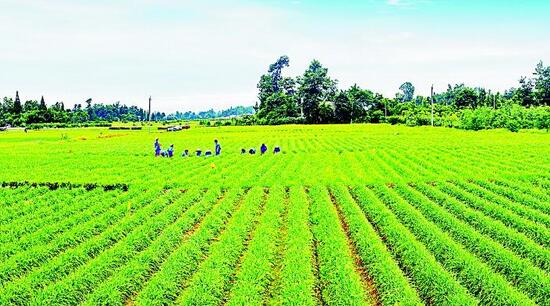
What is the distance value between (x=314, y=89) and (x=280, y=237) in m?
103

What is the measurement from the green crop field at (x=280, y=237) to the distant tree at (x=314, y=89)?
Result: 3371 inches

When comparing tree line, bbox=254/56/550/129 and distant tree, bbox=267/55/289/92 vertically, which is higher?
distant tree, bbox=267/55/289/92

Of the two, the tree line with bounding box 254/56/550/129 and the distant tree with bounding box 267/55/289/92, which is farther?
the distant tree with bounding box 267/55/289/92

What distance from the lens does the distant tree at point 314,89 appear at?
4454 inches

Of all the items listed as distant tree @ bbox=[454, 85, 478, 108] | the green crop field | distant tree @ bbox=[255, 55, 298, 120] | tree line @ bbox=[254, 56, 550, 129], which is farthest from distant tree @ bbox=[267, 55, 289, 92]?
the green crop field

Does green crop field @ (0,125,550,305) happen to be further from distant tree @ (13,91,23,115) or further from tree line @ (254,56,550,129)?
distant tree @ (13,91,23,115)

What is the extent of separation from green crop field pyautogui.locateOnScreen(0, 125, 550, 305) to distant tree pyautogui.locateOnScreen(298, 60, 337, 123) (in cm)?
8562

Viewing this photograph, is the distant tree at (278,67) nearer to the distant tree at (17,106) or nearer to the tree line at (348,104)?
the tree line at (348,104)

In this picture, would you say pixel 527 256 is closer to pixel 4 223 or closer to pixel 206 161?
pixel 4 223

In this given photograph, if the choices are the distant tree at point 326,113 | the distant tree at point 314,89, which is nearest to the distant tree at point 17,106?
the distant tree at point 314,89

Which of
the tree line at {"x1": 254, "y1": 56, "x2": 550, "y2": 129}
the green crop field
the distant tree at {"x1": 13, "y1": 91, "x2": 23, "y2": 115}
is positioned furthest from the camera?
the distant tree at {"x1": 13, "y1": 91, "x2": 23, "y2": 115}

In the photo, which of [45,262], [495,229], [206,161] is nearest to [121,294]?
[45,262]

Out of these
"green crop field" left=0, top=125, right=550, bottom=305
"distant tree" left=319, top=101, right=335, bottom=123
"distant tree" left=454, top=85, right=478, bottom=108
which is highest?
"distant tree" left=454, top=85, right=478, bottom=108

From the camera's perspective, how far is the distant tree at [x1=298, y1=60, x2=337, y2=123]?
113 m
